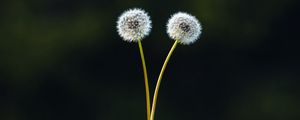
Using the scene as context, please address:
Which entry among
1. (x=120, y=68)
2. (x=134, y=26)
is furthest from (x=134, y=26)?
(x=120, y=68)

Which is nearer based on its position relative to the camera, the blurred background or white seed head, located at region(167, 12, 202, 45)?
white seed head, located at region(167, 12, 202, 45)

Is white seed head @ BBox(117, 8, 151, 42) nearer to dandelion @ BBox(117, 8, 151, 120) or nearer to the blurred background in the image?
dandelion @ BBox(117, 8, 151, 120)

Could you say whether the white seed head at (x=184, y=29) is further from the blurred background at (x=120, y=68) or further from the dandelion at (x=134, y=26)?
the blurred background at (x=120, y=68)

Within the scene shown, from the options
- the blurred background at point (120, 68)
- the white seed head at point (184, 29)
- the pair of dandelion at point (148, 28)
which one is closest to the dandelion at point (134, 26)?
the pair of dandelion at point (148, 28)

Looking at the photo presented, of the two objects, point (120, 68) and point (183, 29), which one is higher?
point (183, 29)

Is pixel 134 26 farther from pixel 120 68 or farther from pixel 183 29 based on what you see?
pixel 120 68

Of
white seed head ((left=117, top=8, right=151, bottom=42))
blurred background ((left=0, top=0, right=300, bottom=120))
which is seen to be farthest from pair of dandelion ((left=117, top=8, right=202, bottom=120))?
blurred background ((left=0, top=0, right=300, bottom=120))
